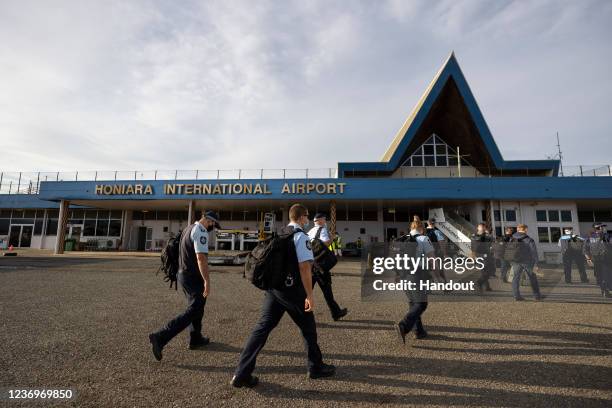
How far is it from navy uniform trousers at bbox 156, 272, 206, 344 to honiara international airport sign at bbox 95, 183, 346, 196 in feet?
49.7

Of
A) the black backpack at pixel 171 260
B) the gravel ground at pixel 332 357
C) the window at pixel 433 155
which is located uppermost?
the window at pixel 433 155

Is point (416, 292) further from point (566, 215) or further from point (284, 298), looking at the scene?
point (566, 215)

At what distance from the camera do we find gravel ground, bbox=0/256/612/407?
8.87 feet

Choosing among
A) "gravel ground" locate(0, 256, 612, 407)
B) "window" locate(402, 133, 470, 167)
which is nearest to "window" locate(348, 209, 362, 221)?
"window" locate(402, 133, 470, 167)

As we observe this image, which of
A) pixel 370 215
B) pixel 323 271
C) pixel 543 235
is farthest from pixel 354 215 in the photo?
pixel 323 271

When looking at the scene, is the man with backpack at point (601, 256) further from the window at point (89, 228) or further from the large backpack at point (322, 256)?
the window at point (89, 228)

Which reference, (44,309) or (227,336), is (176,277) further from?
(44,309)

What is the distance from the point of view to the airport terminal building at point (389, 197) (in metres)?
17.9

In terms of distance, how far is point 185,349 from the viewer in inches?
151

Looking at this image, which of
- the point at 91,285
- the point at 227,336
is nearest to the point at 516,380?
the point at 227,336

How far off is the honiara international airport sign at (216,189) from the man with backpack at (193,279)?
48.9ft

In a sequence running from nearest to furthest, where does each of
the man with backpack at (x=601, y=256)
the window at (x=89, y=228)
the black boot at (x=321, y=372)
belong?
the black boot at (x=321, y=372) < the man with backpack at (x=601, y=256) < the window at (x=89, y=228)

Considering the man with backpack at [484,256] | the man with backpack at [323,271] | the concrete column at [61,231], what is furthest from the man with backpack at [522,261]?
the concrete column at [61,231]

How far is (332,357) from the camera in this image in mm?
3598
